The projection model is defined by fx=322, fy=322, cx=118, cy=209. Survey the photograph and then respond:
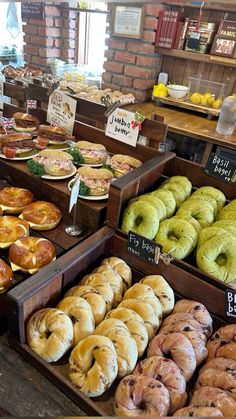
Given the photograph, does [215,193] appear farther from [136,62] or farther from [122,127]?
[136,62]

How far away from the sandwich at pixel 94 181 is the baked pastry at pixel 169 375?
0.79m

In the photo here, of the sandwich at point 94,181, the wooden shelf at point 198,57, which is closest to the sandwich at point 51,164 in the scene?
the sandwich at point 94,181

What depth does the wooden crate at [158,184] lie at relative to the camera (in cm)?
119

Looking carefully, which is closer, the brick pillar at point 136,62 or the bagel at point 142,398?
the bagel at point 142,398

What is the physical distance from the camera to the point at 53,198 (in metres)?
1.59

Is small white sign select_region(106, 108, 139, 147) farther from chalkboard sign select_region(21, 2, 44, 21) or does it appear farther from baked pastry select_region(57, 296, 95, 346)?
chalkboard sign select_region(21, 2, 44, 21)

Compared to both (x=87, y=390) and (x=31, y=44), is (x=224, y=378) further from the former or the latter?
(x=31, y=44)

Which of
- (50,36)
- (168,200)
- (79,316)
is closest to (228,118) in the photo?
(168,200)

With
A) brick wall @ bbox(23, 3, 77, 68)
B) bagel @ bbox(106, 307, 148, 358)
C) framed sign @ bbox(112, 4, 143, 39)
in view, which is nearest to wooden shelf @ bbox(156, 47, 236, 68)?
framed sign @ bbox(112, 4, 143, 39)

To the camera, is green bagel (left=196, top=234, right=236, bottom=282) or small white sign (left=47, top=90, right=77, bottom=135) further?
small white sign (left=47, top=90, right=77, bottom=135)

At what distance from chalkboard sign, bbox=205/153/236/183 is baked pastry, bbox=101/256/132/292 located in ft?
2.12

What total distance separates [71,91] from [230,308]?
9.29 feet

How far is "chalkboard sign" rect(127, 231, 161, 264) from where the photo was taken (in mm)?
1174

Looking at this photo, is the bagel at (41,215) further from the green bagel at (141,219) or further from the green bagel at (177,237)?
the green bagel at (177,237)
